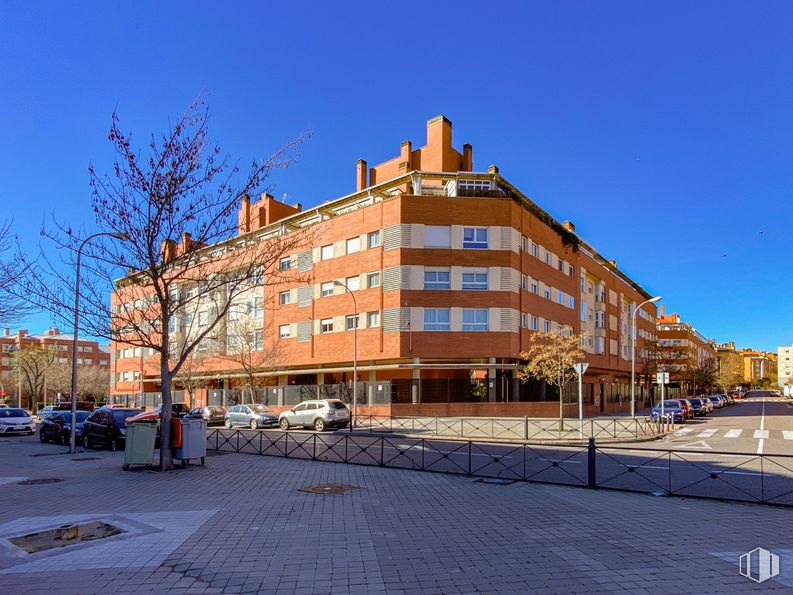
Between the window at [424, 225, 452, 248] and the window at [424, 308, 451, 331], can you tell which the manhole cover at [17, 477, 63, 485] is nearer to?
the window at [424, 308, 451, 331]

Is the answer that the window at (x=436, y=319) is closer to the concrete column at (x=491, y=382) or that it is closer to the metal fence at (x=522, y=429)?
the concrete column at (x=491, y=382)

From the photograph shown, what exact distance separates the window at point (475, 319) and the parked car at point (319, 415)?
1071 cm

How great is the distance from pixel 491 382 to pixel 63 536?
2936 cm

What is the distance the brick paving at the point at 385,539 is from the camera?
5500mm

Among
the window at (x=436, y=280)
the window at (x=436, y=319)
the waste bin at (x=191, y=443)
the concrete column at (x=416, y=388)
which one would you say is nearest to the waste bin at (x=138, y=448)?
the waste bin at (x=191, y=443)

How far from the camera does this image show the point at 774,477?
12805 millimetres

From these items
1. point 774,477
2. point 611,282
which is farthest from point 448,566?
point 611,282

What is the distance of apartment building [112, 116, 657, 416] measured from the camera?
3438 centimetres

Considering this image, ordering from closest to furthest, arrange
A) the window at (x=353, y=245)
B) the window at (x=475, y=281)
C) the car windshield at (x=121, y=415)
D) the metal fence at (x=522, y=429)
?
the car windshield at (x=121, y=415), the metal fence at (x=522, y=429), the window at (x=475, y=281), the window at (x=353, y=245)

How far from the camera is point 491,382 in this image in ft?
113

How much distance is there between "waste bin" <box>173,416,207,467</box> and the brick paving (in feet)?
6.75

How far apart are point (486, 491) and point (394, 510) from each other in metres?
2.51

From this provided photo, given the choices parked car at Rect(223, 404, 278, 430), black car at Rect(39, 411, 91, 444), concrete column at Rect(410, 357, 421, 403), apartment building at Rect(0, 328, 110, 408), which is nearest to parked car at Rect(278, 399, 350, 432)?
parked car at Rect(223, 404, 278, 430)

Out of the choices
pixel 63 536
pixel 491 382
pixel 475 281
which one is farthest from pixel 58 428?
pixel 475 281
